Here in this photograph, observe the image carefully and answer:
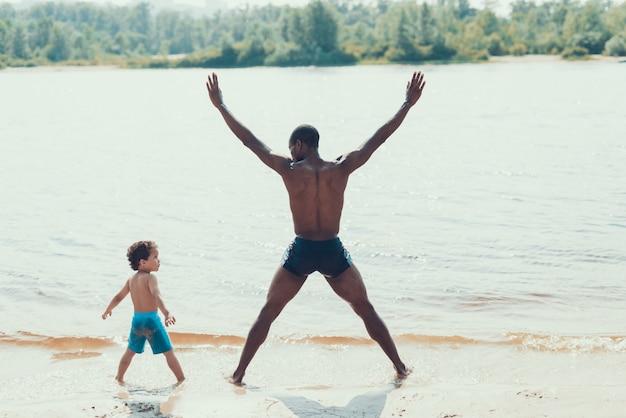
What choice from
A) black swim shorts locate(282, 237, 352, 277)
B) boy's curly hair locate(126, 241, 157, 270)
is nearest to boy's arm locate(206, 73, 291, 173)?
black swim shorts locate(282, 237, 352, 277)

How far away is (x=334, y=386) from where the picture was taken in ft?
21.4

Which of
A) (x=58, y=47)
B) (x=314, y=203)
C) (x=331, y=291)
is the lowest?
(x=331, y=291)

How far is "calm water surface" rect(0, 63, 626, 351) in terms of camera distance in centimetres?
877

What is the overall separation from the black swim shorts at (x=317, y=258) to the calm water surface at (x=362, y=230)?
2316mm

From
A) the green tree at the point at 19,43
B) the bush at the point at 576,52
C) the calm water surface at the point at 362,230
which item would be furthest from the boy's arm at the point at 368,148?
the green tree at the point at 19,43

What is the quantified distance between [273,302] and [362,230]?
7.48 m

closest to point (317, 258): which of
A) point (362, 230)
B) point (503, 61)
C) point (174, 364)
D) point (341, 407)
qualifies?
point (341, 407)

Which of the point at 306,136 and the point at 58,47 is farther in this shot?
the point at 58,47

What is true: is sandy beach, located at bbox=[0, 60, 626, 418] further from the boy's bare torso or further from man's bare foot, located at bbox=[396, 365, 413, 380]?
the boy's bare torso

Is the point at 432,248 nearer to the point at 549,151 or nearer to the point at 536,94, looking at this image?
the point at 549,151

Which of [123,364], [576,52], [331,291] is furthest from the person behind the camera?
[576,52]

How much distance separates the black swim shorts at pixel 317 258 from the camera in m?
5.79

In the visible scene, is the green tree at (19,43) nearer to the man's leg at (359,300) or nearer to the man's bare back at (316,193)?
the man's bare back at (316,193)

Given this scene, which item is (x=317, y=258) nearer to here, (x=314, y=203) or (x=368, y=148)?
(x=314, y=203)
